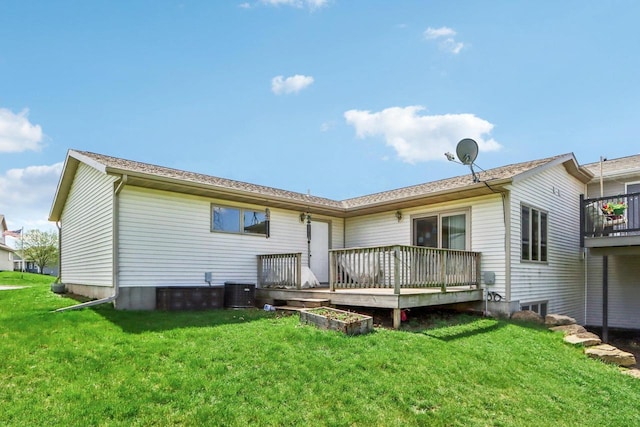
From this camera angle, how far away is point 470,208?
10.1m

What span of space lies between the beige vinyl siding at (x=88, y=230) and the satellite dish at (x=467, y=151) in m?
8.26

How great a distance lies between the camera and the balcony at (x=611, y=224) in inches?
392

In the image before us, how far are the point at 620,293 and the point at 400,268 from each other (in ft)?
28.5

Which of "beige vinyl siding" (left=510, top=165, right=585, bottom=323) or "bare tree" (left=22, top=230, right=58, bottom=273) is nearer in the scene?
"beige vinyl siding" (left=510, top=165, right=585, bottom=323)

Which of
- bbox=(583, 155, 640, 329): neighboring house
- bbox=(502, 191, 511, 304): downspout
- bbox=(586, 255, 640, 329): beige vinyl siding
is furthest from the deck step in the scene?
bbox=(586, 255, 640, 329): beige vinyl siding

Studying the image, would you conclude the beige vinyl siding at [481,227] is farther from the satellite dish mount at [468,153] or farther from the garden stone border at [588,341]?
the garden stone border at [588,341]

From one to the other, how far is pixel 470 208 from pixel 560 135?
23.9 ft

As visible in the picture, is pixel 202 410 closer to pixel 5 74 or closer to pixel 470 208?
pixel 470 208

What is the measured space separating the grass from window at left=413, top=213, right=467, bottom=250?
3.59m

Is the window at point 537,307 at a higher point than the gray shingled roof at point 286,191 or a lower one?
lower

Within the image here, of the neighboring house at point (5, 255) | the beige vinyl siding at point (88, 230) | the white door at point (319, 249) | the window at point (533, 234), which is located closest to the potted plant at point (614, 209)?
the window at point (533, 234)

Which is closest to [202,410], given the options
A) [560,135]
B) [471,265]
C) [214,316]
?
[214,316]

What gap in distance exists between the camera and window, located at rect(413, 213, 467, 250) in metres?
10.4

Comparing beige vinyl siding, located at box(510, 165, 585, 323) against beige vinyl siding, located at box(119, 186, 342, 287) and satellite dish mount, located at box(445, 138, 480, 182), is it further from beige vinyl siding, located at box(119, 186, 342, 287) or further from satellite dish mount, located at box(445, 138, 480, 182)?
beige vinyl siding, located at box(119, 186, 342, 287)
